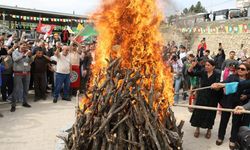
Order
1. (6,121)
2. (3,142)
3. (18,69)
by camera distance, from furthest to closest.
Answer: (18,69), (6,121), (3,142)

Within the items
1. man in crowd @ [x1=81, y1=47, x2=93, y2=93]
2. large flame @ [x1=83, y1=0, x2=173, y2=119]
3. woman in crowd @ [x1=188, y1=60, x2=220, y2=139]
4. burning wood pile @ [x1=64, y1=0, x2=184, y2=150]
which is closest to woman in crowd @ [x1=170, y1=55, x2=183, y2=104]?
man in crowd @ [x1=81, y1=47, x2=93, y2=93]

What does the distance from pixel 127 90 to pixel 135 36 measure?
1.16m

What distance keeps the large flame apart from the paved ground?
1.97m

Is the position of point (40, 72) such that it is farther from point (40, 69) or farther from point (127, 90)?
point (127, 90)

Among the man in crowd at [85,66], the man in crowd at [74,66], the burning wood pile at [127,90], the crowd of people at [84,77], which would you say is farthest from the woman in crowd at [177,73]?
the burning wood pile at [127,90]

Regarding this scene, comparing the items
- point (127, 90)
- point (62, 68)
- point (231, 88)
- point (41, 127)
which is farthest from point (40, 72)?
point (231, 88)

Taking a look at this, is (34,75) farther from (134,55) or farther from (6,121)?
(134,55)

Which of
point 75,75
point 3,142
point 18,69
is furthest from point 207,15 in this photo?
point 3,142

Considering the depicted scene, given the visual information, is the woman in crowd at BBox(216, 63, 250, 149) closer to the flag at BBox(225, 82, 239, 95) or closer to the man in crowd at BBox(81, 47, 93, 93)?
the flag at BBox(225, 82, 239, 95)

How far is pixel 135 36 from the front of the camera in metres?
5.88

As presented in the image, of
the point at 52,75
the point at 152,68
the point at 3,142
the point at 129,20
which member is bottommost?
the point at 3,142

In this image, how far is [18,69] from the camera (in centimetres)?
952

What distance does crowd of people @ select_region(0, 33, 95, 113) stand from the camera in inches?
375

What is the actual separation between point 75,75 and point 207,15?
2551 cm
